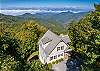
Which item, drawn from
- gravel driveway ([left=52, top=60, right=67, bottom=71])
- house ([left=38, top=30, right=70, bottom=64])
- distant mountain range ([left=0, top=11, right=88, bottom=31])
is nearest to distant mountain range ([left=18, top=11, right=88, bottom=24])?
distant mountain range ([left=0, top=11, right=88, bottom=31])

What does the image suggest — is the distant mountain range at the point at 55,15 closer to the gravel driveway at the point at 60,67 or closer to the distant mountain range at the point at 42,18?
the distant mountain range at the point at 42,18

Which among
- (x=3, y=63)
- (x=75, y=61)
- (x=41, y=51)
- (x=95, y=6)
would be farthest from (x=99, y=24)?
(x=41, y=51)

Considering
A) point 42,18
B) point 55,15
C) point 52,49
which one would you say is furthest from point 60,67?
point 42,18

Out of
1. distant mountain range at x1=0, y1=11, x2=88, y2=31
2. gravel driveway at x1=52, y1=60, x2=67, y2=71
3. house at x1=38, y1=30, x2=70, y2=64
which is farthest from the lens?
distant mountain range at x1=0, y1=11, x2=88, y2=31

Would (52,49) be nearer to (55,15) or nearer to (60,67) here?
(60,67)

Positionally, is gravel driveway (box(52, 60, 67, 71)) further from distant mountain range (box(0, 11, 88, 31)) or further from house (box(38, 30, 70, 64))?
distant mountain range (box(0, 11, 88, 31))

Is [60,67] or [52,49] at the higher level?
[52,49]

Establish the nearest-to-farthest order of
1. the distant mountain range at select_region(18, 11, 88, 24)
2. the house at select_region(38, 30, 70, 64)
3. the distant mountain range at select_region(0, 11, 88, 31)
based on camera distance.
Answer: the house at select_region(38, 30, 70, 64) → the distant mountain range at select_region(18, 11, 88, 24) → the distant mountain range at select_region(0, 11, 88, 31)

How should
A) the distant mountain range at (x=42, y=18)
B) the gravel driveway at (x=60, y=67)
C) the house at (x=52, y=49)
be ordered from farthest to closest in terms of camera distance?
the distant mountain range at (x=42, y=18) < the house at (x=52, y=49) < the gravel driveway at (x=60, y=67)

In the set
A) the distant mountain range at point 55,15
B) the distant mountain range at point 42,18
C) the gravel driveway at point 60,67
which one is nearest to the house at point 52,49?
the gravel driveway at point 60,67
